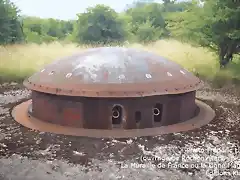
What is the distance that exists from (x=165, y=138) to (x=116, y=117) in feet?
4.64

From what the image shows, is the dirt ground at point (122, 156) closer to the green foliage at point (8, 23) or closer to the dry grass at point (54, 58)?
the dry grass at point (54, 58)

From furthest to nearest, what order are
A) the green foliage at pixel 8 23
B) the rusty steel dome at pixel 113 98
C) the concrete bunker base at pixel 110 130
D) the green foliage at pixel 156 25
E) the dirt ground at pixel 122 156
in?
the green foliage at pixel 8 23, the green foliage at pixel 156 25, the rusty steel dome at pixel 113 98, the concrete bunker base at pixel 110 130, the dirt ground at pixel 122 156

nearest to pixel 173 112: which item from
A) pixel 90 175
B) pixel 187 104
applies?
pixel 187 104

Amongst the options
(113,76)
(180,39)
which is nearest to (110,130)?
(113,76)

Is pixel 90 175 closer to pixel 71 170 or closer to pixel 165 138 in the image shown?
pixel 71 170

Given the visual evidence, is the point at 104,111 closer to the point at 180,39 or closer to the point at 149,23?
the point at 180,39

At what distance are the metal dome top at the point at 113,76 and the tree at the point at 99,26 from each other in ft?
67.5

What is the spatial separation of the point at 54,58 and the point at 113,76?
1244 cm

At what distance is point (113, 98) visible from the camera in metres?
8.07

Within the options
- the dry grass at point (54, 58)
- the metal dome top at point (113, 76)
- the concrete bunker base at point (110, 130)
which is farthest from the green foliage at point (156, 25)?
the concrete bunker base at point (110, 130)

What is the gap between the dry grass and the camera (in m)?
17.2

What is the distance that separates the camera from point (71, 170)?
6.02m

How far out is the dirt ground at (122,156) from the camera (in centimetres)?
590

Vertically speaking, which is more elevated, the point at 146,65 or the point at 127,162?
the point at 146,65
